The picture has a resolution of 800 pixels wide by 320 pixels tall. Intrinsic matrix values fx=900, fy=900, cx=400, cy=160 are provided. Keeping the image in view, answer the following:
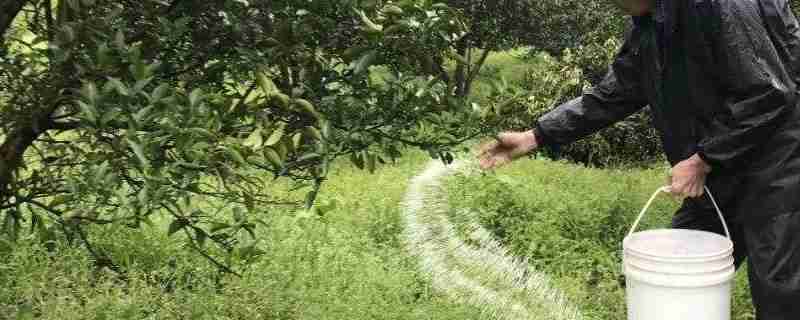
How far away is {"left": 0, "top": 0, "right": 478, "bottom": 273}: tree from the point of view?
1934 millimetres

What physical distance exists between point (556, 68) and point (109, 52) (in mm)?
8886

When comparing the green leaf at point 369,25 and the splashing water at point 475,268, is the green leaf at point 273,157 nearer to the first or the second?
the green leaf at point 369,25

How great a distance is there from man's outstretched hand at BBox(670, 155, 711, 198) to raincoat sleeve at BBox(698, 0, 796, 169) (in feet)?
0.13

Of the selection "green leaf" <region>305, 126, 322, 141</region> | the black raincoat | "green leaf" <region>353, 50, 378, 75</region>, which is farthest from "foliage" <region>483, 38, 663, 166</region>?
"green leaf" <region>305, 126, 322, 141</region>

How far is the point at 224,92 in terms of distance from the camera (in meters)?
2.45

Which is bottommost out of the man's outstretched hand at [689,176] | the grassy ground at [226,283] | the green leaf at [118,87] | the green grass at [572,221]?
the green grass at [572,221]

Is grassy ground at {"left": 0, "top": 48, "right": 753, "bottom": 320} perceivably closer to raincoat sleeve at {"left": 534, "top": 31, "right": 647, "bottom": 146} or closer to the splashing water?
the splashing water

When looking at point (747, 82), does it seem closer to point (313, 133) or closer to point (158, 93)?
point (313, 133)

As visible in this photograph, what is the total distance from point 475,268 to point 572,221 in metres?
0.91

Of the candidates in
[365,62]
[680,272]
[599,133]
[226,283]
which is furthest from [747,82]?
[599,133]

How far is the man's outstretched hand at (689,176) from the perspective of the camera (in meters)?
2.86

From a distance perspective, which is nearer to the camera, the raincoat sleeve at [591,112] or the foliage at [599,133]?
the raincoat sleeve at [591,112]

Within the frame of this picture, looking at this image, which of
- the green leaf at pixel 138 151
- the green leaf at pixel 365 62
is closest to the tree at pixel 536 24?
the green leaf at pixel 365 62

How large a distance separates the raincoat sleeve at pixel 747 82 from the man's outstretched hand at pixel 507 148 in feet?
2.57
